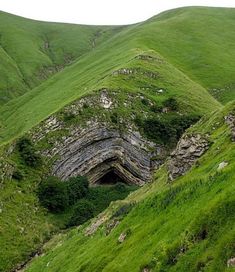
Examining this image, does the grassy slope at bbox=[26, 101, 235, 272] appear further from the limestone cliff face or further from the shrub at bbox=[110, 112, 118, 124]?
the shrub at bbox=[110, 112, 118, 124]

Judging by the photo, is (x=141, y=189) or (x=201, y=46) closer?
(x=141, y=189)

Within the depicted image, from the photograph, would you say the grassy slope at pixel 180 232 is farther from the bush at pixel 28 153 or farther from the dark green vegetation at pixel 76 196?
the bush at pixel 28 153

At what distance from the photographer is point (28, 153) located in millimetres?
73375

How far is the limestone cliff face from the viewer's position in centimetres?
7588

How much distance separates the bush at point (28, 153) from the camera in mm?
72812

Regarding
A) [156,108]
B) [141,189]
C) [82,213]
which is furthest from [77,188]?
[156,108]

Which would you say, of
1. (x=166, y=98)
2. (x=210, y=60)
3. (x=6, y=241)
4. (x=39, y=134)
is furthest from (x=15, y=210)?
(x=210, y=60)

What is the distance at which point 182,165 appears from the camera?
41.7 m

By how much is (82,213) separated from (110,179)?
16.3 meters

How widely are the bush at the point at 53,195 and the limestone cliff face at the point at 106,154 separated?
5.04 metres

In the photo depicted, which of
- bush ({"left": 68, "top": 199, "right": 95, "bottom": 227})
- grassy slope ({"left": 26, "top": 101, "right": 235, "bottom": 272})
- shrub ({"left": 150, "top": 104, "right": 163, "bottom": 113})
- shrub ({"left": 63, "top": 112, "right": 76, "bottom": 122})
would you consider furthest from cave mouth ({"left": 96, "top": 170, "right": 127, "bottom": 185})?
grassy slope ({"left": 26, "top": 101, "right": 235, "bottom": 272})

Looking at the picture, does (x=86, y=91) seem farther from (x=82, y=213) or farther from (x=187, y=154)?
(x=187, y=154)

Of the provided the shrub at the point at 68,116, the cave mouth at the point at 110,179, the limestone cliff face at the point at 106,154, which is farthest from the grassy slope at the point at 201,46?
the shrub at the point at 68,116

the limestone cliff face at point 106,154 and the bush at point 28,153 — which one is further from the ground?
the bush at point 28,153
